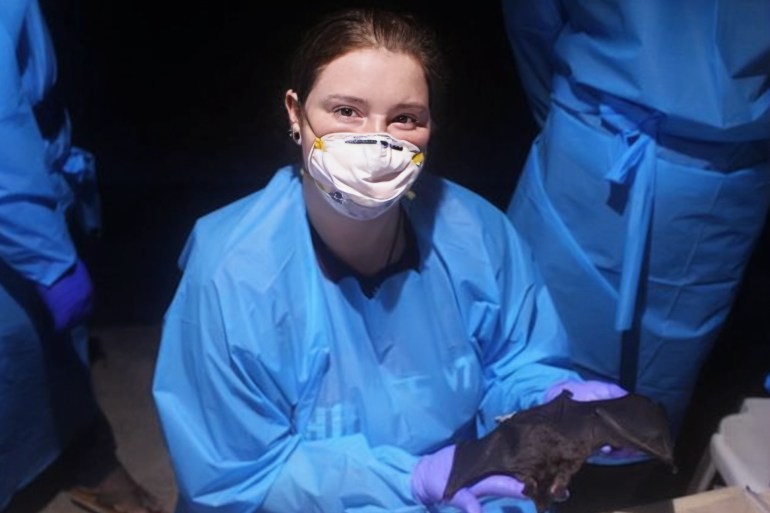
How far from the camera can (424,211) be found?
1.13m

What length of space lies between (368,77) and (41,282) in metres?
0.69

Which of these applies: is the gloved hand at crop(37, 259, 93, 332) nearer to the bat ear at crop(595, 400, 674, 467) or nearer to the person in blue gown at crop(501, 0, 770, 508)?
the person in blue gown at crop(501, 0, 770, 508)

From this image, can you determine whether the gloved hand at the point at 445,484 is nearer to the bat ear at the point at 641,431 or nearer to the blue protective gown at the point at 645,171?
the bat ear at the point at 641,431

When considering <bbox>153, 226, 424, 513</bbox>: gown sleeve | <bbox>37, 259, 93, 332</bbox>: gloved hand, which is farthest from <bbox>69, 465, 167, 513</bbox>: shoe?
<bbox>153, 226, 424, 513</bbox>: gown sleeve

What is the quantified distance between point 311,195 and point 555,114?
1.70 ft

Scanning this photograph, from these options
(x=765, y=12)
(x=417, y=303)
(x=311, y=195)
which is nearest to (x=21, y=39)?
(x=311, y=195)

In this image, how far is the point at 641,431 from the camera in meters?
0.93

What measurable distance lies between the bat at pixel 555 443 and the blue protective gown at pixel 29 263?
728 mm

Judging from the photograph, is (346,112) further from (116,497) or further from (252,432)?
(116,497)

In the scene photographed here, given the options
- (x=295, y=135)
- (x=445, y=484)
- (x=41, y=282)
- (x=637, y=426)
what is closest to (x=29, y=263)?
(x=41, y=282)

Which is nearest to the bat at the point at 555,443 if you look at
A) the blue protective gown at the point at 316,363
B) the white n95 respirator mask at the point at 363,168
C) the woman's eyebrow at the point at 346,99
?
the blue protective gown at the point at 316,363

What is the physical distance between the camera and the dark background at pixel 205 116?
7.75 ft

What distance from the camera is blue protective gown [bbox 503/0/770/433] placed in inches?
46.8

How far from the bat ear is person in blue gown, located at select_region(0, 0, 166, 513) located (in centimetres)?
85
